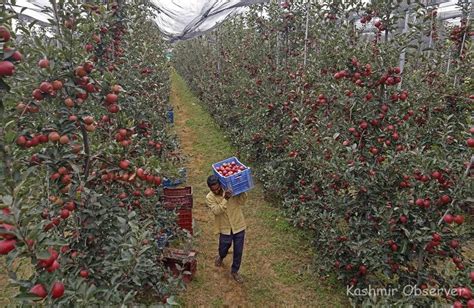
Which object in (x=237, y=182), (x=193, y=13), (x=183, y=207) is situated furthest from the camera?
(x=193, y=13)

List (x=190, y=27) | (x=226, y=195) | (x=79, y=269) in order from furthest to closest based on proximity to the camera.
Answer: (x=190, y=27), (x=226, y=195), (x=79, y=269)

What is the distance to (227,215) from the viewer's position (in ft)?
12.5

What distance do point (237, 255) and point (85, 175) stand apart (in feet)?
7.34

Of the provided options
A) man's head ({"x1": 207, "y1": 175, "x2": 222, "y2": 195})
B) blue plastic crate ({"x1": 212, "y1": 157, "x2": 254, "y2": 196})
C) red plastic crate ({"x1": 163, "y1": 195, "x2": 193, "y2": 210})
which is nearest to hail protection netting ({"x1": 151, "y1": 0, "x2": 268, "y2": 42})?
red plastic crate ({"x1": 163, "y1": 195, "x2": 193, "y2": 210})

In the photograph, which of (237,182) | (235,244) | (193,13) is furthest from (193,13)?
(235,244)

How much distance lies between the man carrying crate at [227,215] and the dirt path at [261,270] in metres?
0.25

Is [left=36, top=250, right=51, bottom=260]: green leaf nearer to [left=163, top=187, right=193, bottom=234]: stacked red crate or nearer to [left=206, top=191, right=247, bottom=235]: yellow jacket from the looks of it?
[left=206, top=191, right=247, bottom=235]: yellow jacket

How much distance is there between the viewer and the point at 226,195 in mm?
3689

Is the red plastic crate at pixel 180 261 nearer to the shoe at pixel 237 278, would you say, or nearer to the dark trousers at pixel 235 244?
the dark trousers at pixel 235 244

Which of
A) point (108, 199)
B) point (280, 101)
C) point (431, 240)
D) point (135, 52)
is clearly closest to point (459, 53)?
point (280, 101)

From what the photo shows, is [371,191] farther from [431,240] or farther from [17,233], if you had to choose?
[17,233]

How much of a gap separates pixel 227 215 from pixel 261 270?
941mm

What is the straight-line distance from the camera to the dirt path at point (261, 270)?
3758 mm

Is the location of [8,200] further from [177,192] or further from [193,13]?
[193,13]
